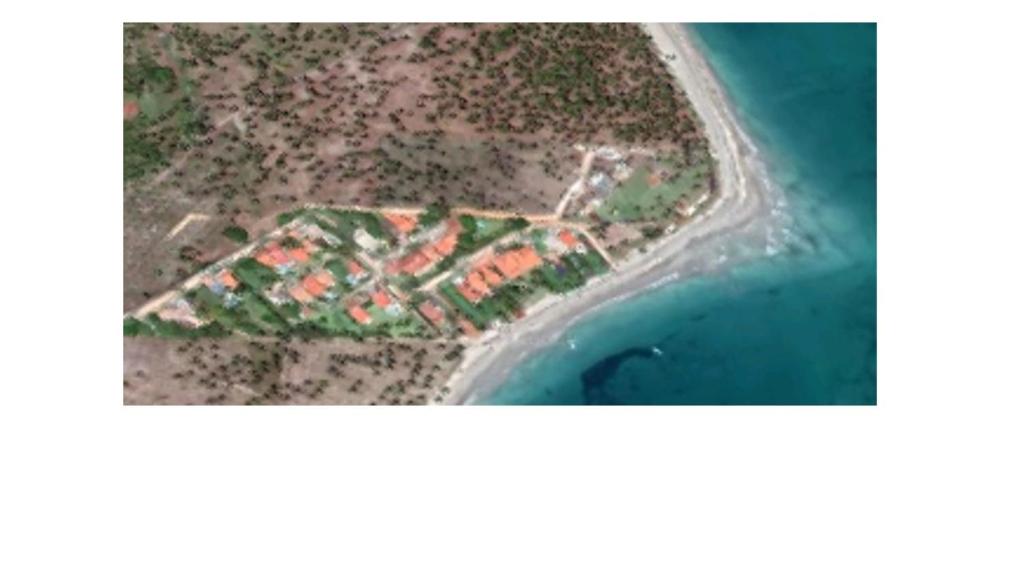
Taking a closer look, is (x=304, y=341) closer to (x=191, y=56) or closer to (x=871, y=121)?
(x=191, y=56)

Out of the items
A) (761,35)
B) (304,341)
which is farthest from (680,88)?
(304,341)

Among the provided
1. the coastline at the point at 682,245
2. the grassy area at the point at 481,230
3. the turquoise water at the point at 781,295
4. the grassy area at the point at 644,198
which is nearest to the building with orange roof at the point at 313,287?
the grassy area at the point at 481,230

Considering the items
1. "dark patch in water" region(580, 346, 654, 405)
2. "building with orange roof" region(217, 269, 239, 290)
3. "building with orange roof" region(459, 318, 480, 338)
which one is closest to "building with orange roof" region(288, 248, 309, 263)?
"building with orange roof" region(217, 269, 239, 290)

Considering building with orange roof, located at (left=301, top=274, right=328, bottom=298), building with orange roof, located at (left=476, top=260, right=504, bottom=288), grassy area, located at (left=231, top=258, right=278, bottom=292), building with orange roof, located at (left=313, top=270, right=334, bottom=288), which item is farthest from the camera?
building with orange roof, located at (left=476, top=260, right=504, bottom=288)

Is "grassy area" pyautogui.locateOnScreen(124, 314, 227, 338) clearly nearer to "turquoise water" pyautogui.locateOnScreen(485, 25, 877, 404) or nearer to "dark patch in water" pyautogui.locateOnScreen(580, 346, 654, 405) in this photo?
"turquoise water" pyautogui.locateOnScreen(485, 25, 877, 404)

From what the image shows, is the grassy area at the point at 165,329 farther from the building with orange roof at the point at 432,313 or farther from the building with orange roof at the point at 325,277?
the building with orange roof at the point at 432,313

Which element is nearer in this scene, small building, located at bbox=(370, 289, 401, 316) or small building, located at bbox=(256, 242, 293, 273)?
small building, located at bbox=(256, 242, 293, 273)

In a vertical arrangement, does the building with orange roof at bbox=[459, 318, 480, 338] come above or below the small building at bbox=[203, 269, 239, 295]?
below
